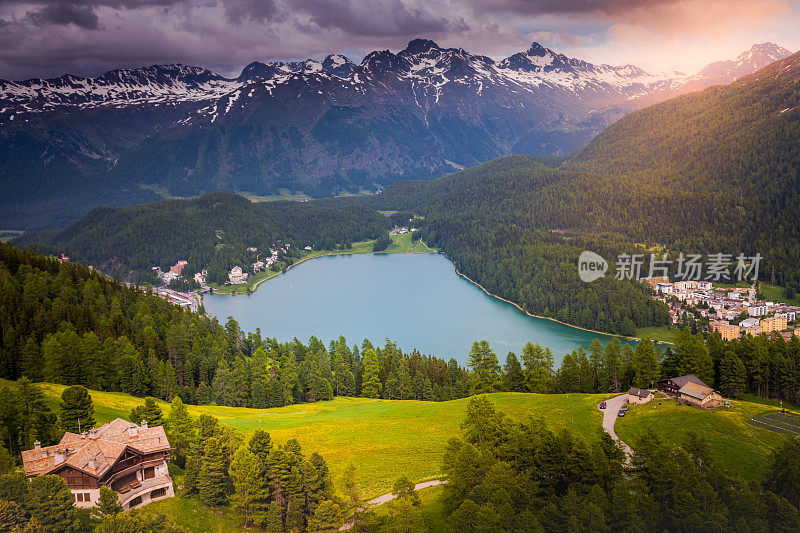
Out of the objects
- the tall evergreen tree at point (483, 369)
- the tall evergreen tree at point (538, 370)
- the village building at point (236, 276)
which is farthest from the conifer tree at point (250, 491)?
the village building at point (236, 276)

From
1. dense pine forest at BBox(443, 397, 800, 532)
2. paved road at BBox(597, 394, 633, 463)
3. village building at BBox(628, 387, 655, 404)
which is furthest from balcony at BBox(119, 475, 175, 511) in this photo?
village building at BBox(628, 387, 655, 404)

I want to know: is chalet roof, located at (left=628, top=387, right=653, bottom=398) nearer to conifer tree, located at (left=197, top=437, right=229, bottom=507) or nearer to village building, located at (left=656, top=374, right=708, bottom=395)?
village building, located at (left=656, top=374, right=708, bottom=395)

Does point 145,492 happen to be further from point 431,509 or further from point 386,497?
point 431,509

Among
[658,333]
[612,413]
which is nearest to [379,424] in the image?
[612,413]

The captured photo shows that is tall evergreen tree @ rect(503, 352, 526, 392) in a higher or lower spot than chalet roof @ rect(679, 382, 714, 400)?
lower

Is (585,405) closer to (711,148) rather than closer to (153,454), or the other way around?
(153,454)

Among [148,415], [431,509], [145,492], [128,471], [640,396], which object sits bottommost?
[431,509]
